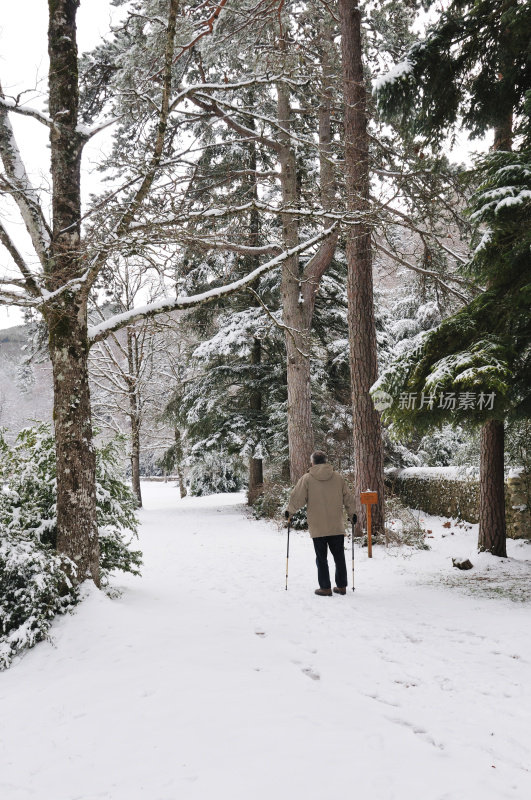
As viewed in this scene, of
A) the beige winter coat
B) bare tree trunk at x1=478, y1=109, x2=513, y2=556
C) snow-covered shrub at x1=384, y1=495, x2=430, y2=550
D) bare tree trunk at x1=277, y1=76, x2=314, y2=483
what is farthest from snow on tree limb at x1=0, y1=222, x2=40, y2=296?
bare tree trunk at x1=277, y1=76, x2=314, y2=483

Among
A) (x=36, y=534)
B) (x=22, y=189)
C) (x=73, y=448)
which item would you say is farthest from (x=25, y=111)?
(x=36, y=534)

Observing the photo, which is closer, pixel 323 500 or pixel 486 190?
pixel 486 190

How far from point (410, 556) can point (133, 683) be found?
19.7 ft

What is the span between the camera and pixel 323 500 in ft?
21.2

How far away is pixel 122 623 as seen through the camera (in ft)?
15.6

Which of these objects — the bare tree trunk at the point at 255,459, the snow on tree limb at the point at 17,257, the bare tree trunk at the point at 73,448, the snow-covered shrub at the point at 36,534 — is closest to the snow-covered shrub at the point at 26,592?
the snow-covered shrub at the point at 36,534

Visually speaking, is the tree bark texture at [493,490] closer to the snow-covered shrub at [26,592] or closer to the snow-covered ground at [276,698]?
the snow-covered ground at [276,698]

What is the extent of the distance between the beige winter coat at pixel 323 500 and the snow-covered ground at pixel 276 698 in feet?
2.74

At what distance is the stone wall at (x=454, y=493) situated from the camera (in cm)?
914

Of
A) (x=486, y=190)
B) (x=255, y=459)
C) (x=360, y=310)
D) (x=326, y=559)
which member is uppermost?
(x=486, y=190)

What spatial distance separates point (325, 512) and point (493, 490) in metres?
3.12

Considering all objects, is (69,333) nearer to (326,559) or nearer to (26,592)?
(26,592)

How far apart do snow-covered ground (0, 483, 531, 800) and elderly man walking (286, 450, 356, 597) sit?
287 millimetres

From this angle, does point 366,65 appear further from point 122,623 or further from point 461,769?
point 461,769
